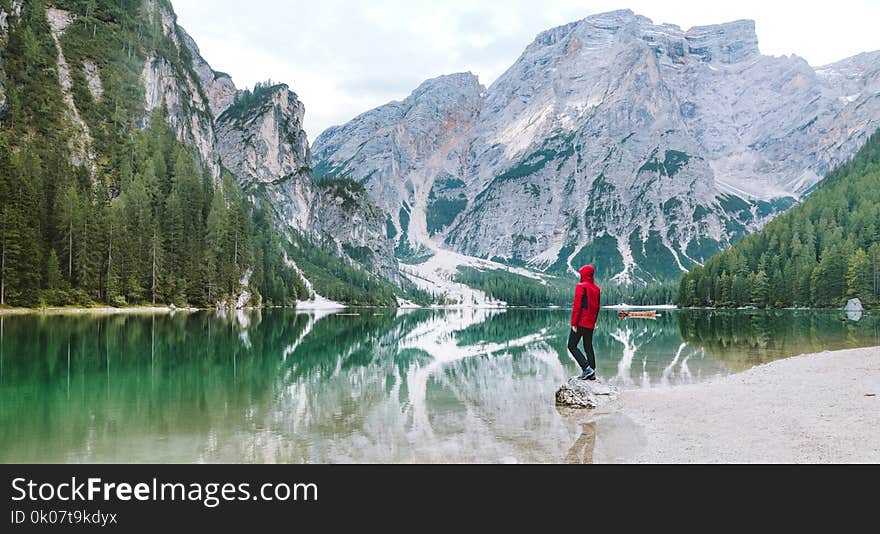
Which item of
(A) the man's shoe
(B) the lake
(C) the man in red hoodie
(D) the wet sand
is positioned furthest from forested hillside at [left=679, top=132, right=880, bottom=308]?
(C) the man in red hoodie

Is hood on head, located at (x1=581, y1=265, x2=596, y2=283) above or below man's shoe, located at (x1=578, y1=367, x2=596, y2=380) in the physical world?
above

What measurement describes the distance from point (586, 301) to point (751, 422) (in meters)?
6.69

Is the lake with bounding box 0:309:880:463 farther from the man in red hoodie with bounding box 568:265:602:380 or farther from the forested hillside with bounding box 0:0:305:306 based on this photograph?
the forested hillside with bounding box 0:0:305:306

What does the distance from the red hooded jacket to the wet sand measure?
3.16 metres

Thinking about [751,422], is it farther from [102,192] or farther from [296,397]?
[102,192]

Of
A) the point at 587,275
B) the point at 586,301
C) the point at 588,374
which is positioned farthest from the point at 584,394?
the point at 587,275

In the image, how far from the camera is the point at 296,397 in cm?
2450

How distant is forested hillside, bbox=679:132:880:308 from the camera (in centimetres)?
13800

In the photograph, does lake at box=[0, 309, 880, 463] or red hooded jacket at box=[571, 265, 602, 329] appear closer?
lake at box=[0, 309, 880, 463]

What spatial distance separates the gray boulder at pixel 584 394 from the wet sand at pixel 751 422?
0.53 metres

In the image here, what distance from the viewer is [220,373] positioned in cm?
3122

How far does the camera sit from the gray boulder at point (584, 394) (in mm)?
21953
